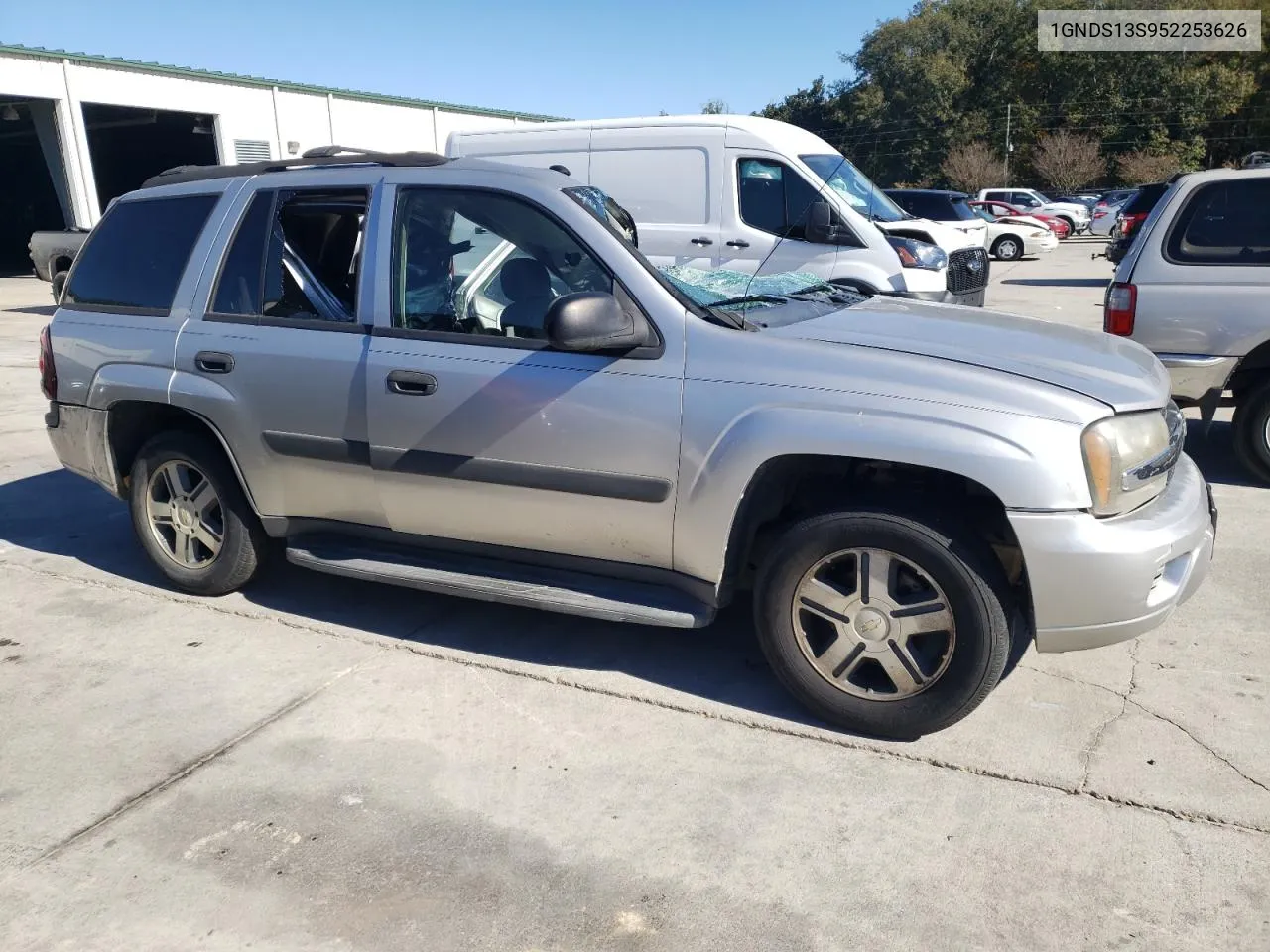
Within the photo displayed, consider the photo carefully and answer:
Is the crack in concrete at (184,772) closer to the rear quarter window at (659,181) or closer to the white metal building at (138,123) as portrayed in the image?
the rear quarter window at (659,181)

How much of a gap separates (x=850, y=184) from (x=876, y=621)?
24.5 feet

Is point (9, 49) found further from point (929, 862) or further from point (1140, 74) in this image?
point (1140, 74)

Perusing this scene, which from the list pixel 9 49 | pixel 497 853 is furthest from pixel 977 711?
pixel 9 49

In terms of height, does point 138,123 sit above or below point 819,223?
above

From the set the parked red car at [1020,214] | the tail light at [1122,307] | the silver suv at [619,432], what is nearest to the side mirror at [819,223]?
the tail light at [1122,307]

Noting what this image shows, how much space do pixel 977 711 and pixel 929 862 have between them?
3.04 ft

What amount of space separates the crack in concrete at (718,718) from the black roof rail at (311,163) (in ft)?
6.36

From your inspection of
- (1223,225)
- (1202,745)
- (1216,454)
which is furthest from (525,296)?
(1216,454)

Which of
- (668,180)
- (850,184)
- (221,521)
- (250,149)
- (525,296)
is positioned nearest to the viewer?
(525,296)

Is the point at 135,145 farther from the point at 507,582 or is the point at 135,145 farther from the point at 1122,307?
the point at 507,582

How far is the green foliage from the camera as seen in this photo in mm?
51781

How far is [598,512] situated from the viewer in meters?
3.66

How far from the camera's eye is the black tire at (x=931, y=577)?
3193 mm

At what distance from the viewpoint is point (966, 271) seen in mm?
11047
